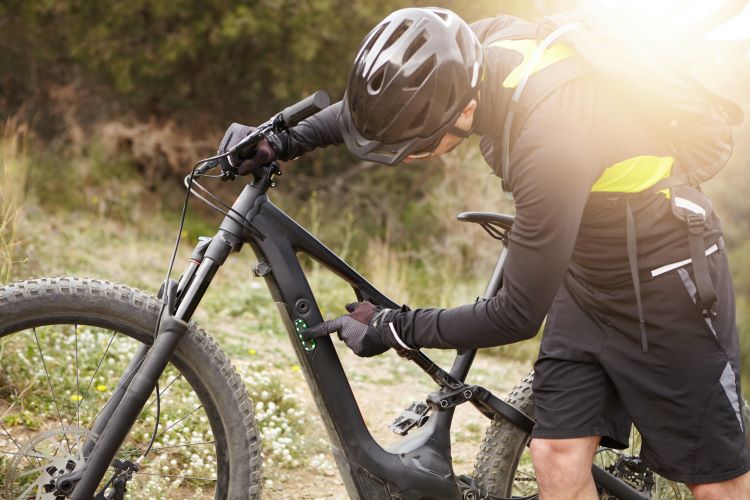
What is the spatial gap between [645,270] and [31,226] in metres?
5.42

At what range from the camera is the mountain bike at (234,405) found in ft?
7.04

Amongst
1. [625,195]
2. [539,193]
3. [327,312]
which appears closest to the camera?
[539,193]

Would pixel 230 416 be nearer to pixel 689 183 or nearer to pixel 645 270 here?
pixel 645 270

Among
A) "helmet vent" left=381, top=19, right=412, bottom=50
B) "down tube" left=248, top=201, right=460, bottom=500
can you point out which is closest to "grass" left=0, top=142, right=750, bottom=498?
"down tube" left=248, top=201, right=460, bottom=500

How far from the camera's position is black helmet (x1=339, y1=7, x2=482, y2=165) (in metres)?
2.04

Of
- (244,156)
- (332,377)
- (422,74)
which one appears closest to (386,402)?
(332,377)

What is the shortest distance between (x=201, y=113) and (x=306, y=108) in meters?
7.57

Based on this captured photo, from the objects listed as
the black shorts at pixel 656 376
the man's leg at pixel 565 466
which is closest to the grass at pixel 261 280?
the man's leg at pixel 565 466

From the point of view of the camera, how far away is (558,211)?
1896mm

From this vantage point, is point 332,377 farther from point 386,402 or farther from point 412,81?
point 386,402

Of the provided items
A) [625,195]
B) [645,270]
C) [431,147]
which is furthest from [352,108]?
[645,270]

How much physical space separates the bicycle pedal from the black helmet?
92 cm

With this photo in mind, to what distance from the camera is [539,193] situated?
1886 mm

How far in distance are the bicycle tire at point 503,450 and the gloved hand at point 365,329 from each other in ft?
2.21
